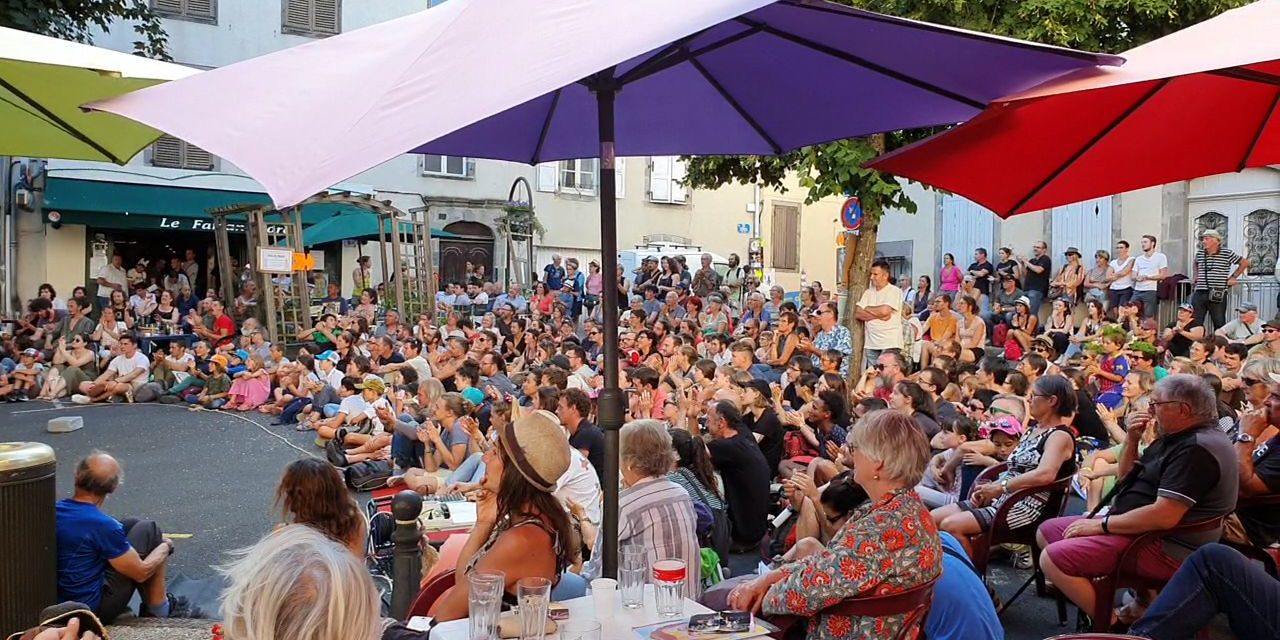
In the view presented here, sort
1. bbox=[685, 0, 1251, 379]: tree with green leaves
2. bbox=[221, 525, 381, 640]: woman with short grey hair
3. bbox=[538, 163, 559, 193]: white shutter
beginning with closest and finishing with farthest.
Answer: bbox=[221, 525, 381, 640]: woman with short grey hair < bbox=[685, 0, 1251, 379]: tree with green leaves < bbox=[538, 163, 559, 193]: white shutter

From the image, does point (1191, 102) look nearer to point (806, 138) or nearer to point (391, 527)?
point (806, 138)

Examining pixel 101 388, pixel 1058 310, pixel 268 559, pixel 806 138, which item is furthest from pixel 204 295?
pixel 268 559

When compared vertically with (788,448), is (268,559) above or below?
above

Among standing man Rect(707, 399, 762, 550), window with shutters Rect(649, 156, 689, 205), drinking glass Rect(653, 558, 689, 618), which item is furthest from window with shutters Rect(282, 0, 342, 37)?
drinking glass Rect(653, 558, 689, 618)

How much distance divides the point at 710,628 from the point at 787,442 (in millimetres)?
5418

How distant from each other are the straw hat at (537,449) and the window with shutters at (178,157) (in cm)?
2282

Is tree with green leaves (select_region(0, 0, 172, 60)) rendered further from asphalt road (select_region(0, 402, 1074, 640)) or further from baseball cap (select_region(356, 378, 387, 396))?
baseball cap (select_region(356, 378, 387, 396))

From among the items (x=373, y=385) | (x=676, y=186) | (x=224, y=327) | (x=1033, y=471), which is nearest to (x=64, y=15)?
(x=373, y=385)

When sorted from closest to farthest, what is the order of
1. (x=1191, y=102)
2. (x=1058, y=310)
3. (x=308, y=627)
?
1. (x=308, y=627)
2. (x=1191, y=102)
3. (x=1058, y=310)

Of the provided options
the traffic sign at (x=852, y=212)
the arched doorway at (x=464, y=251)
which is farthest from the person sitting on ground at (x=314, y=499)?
the arched doorway at (x=464, y=251)

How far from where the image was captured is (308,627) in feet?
6.73

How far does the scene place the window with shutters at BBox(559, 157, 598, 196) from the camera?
29469mm

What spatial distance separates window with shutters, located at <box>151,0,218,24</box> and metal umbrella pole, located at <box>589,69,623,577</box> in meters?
22.9

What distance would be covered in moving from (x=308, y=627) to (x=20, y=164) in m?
23.9
